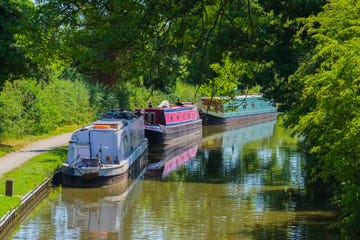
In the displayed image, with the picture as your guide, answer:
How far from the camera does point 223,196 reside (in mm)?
20984

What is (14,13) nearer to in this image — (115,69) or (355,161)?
(355,161)

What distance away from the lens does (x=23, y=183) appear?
→ 1881 centimetres

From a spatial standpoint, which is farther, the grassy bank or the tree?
the tree

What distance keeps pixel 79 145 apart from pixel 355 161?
1312 centimetres

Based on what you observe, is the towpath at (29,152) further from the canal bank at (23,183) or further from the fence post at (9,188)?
the fence post at (9,188)

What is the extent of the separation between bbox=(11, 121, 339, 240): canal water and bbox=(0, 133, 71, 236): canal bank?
0.28 metres

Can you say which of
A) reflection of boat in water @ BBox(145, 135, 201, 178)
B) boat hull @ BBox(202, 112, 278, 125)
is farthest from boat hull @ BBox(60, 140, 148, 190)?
boat hull @ BBox(202, 112, 278, 125)

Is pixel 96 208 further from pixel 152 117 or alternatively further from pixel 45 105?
pixel 152 117

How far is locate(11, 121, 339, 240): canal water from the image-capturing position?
1642cm

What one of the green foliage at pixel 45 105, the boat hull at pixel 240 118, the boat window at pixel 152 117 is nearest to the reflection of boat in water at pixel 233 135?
the boat hull at pixel 240 118

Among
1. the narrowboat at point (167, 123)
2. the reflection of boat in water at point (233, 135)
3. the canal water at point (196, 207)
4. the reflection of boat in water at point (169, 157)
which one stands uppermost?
the narrowboat at point (167, 123)

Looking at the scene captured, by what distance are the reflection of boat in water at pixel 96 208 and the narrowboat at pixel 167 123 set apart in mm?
10936

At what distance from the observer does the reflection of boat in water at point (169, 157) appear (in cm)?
2675

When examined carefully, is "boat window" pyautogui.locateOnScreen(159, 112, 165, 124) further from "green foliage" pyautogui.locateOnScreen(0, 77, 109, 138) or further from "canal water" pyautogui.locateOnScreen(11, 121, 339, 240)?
"canal water" pyautogui.locateOnScreen(11, 121, 339, 240)
